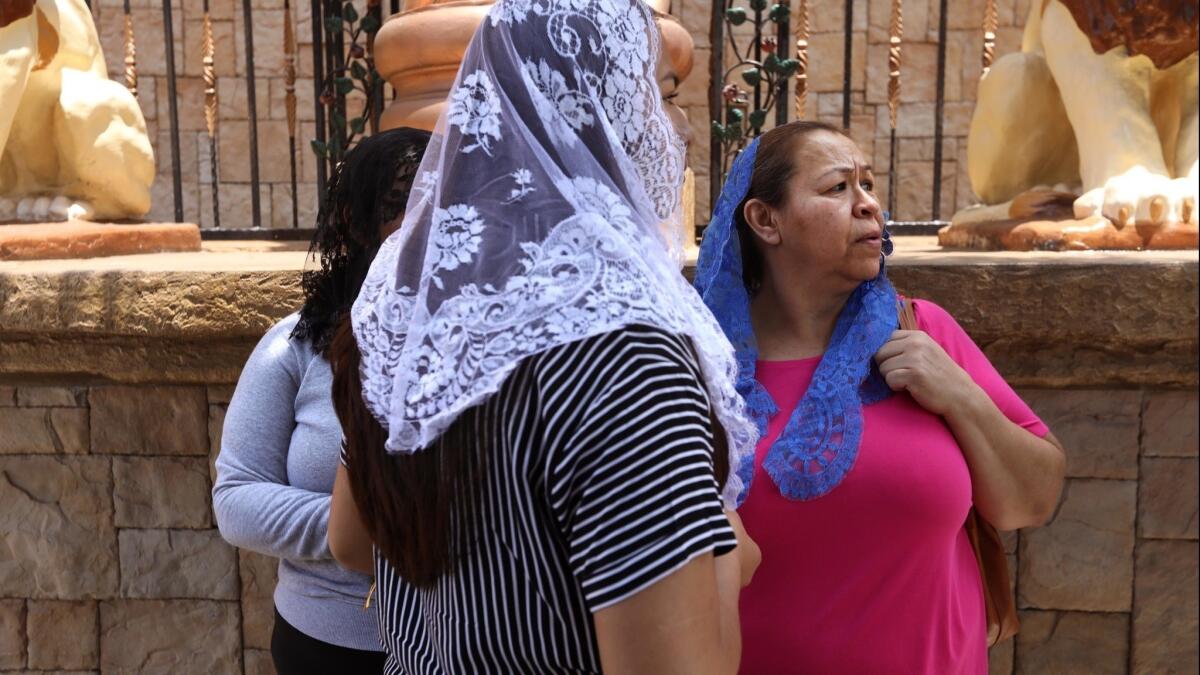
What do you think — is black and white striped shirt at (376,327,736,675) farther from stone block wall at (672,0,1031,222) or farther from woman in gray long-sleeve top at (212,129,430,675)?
stone block wall at (672,0,1031,222)

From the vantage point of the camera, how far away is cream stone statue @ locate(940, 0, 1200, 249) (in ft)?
9.21

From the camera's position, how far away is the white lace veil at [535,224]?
1015 millimetres

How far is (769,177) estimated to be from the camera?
1772 mm

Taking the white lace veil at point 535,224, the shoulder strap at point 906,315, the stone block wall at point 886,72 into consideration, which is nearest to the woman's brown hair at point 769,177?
the shoulder strap at point 906,315

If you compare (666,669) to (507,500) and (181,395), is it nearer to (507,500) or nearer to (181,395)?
(507,500)

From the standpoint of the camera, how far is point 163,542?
9.21 ft

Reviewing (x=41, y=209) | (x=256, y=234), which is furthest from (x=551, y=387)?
(x=256, y=234)

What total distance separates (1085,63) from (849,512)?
7.14 feet

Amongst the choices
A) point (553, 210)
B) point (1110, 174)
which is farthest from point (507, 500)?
point (1110, 174)

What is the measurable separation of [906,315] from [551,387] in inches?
35.6

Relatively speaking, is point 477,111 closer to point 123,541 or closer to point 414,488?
point 414,488

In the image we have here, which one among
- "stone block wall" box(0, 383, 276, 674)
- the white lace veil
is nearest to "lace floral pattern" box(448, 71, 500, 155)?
the white lace veil

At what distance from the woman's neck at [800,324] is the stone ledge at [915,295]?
70 centimetres

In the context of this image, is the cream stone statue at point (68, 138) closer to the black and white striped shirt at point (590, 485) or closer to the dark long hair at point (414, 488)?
the dark long hair at point (414, 488)
